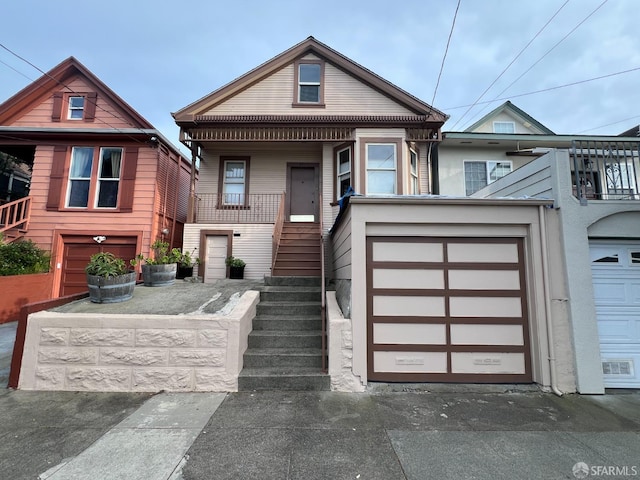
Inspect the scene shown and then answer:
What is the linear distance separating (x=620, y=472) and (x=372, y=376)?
2511 mm

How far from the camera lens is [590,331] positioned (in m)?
4.21

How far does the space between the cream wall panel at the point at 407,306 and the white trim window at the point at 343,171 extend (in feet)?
15.6

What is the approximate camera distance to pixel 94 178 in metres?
8.83

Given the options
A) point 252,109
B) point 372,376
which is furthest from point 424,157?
point 372,376

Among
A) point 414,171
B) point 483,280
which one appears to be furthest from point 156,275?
point 414,171

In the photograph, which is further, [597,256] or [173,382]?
[597,256]

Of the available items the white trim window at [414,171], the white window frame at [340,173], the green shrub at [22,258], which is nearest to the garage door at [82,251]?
the green shrub at [22,258]

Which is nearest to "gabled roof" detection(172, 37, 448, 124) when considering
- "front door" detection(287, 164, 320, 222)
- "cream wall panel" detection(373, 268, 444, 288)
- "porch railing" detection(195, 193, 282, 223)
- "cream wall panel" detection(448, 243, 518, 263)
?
"porch railing" detection(195, 193, 282, 223)

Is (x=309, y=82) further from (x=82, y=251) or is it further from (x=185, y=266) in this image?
(x=82, y=251)

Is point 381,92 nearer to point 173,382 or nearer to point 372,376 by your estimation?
point 372,376

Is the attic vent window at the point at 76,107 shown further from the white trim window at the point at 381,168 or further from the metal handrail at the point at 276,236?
the white trim window at the point at 381,168

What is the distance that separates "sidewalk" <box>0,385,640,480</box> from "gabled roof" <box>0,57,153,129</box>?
8.06 meters

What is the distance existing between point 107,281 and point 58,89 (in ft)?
27.6

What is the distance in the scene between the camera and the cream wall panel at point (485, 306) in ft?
14.5
